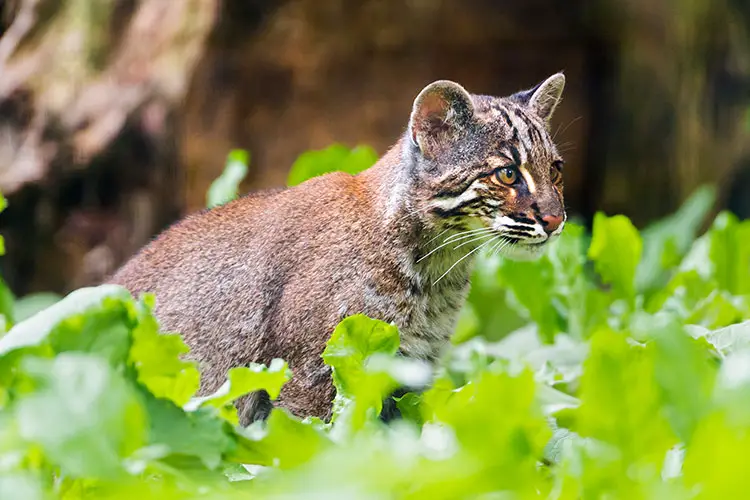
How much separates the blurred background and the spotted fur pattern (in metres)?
3.04

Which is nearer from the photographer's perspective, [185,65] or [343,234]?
[343,234]

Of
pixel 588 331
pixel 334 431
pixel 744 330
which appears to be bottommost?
pixel 588 331

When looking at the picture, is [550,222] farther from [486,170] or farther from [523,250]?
[486,170]

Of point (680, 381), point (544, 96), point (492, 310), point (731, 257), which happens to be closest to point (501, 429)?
point (680, 381)

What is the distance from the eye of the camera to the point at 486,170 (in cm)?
409

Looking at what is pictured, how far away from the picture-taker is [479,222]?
Result: 4117mm

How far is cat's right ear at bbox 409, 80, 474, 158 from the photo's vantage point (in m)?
4.16

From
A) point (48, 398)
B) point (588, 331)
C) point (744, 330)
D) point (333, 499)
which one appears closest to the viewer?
point (333, 499)

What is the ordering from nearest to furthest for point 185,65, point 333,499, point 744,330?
point 333,499, point 744,330, point 185,65

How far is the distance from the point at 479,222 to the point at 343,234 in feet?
1.92

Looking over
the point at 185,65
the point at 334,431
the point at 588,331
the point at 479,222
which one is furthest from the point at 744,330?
the point at 185,65

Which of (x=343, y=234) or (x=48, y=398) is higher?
(x=48, y=398)

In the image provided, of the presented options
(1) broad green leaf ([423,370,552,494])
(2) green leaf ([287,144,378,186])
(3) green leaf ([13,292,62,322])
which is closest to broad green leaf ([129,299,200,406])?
(1) broad green leaf ([423,370,552,494])

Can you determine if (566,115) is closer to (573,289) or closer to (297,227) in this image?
(573,289)
